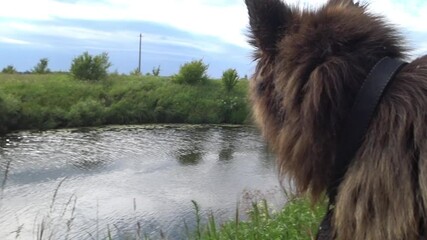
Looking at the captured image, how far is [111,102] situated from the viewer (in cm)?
2622

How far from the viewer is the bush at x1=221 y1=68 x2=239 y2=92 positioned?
94.5ft

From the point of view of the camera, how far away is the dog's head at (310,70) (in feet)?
6.16

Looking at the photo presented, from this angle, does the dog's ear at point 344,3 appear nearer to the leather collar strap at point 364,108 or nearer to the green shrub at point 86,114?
the leather collar strap at point 364,108

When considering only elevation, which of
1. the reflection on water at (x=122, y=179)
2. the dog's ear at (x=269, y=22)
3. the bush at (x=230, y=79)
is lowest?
the reflection on water at (x=122, y=179)

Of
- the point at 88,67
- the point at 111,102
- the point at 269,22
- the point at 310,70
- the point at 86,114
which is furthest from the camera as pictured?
the point at 88,67

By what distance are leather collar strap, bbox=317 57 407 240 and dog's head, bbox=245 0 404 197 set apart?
0.03 m

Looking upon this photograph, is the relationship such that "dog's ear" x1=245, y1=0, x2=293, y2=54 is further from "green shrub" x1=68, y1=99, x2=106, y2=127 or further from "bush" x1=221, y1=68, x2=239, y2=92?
"bush" x1=221, y1=68, x2=239, y2=92

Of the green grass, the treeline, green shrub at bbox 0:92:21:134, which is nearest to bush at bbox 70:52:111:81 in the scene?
the treeline

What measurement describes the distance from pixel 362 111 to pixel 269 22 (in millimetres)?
511

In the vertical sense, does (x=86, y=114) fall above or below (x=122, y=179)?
above

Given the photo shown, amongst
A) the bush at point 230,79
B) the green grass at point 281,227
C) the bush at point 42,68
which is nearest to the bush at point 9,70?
the bush at point 42,68

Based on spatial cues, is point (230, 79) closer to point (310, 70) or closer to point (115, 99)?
point (115, 99)

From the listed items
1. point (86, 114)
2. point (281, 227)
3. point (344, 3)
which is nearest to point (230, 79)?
point (86, 114)

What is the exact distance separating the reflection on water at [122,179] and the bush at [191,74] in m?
8.53
